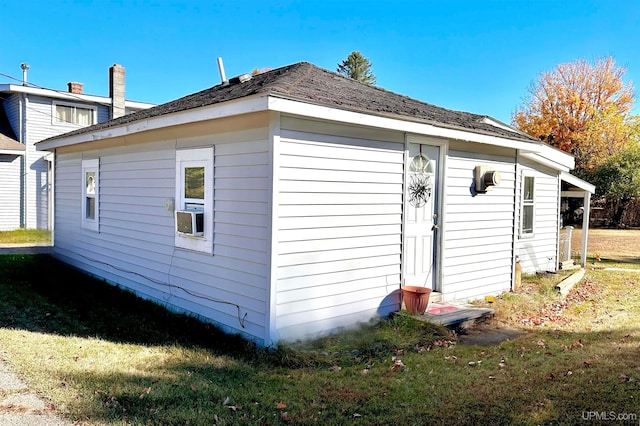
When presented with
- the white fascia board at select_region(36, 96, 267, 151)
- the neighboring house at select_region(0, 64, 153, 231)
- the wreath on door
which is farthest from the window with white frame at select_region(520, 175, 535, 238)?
the neighboring house at select_region(0, 64, 153, 231)

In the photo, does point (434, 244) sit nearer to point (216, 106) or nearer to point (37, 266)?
point (216, 106)

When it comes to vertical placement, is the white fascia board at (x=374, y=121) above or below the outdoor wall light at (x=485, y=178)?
above

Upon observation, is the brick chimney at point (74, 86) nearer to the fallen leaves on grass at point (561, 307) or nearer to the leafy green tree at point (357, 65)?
the fallen leaves on grass at point (561, 307)

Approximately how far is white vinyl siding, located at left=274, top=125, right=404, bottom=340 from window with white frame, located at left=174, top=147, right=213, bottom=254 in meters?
1.28

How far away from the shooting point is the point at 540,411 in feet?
10.9

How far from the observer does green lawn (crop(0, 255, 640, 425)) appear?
3.34m

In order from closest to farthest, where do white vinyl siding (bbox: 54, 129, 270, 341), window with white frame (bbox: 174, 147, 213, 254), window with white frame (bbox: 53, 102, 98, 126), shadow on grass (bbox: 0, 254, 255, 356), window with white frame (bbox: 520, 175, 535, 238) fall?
white vinyl siding (bbox: 54, 129, 270, 341)
shadow on grass (bbox: 0, 254, 255, 356)
window with white frame (bbox: 174, 147, 213, 254)
window with white frame (bbox: 520, 175, 535, 238)
window with white frame (bbox: 53, 102, 98, 126)

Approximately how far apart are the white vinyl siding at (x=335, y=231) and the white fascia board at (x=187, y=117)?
0.49 m

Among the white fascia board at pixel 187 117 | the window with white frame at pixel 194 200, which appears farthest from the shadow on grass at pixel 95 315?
the white fascia board at pixel 187 117

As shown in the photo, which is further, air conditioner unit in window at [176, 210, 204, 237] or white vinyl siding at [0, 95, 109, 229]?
white vinyl siding at [0, 95, 109, 229]

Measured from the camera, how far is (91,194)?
9008 mm

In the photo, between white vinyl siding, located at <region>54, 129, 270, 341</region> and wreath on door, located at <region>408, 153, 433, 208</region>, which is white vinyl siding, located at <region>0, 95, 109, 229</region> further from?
wreath on door, located at <region>408, 153, 433, 208</region>

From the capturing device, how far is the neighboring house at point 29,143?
54.2ft

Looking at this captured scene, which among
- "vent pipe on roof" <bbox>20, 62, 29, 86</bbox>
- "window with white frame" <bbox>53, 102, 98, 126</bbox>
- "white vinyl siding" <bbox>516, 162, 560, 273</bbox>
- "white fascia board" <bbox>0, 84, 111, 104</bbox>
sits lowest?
"white vinyl siding" <bbox>516, 162, 560, 273</bbox>
